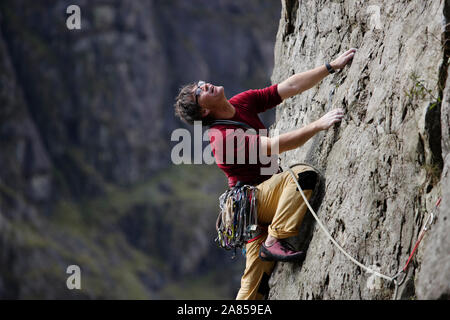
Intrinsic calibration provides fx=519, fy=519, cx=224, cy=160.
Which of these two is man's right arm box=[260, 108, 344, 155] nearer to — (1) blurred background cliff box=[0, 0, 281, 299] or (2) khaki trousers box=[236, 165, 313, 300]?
(2) khaki trousers box=[236, 165, 313, 300]

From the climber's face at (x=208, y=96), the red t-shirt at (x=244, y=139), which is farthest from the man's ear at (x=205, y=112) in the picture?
the red t-shirt at (x=244, y=139)

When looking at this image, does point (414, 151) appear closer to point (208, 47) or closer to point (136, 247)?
point (136, 247)

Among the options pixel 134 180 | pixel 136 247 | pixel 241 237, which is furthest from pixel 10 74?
pixel 241 237

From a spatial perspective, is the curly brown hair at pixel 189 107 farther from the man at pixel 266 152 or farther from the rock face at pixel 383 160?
the rock face at pixel 383 160

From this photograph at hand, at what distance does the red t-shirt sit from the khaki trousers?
271 millimetres

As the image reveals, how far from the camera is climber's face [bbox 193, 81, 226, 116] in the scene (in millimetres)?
6688

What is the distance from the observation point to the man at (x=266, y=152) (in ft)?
20.9

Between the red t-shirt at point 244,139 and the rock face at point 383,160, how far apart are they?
30.0 inches

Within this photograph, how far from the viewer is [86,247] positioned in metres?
61.1

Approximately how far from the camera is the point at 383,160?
5.63 meters

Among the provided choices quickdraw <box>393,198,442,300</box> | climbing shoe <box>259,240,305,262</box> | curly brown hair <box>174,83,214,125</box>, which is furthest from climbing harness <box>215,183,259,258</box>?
quickdraw <box>393,198,442,300</box>

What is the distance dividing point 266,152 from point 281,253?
1298 millimetres

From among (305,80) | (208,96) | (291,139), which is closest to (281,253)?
(291,139)

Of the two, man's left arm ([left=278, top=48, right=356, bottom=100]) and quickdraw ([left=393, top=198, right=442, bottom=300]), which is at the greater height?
man's left arm ([left=278, top=48, right=356, bottom=100])
